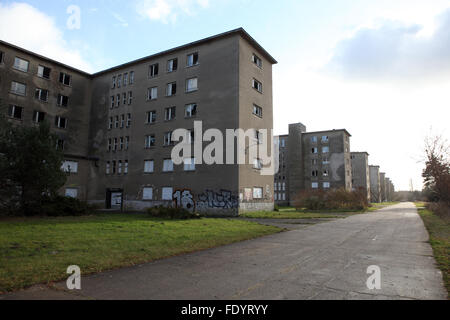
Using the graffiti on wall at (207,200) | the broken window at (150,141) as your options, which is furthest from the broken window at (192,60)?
the graffiti on wall at (207,200)

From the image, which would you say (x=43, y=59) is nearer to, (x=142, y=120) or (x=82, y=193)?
(x=142, y=120)

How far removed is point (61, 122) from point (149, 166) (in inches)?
510

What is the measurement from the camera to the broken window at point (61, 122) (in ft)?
115

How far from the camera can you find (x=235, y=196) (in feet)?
85.9

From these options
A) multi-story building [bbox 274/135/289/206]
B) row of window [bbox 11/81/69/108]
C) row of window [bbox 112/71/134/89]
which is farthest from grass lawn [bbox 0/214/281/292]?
multi-story building [bbox 274/135/289/206]

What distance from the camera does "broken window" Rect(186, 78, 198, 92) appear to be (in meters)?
30.6

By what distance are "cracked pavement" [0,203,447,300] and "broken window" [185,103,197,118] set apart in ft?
72.7

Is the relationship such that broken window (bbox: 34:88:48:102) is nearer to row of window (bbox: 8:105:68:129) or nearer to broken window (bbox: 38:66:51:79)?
row of window (bbox: 8:105:68:129)

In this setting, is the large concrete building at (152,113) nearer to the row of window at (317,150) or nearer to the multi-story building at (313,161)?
the multi-story building at (313,161)

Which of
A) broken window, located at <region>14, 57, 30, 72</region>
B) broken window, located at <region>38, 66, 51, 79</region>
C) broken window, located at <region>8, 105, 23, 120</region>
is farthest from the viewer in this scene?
broken window, located at <region>38, 66, 51, 79</region>

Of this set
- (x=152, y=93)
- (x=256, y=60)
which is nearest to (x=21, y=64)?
(x=152, y=93)
